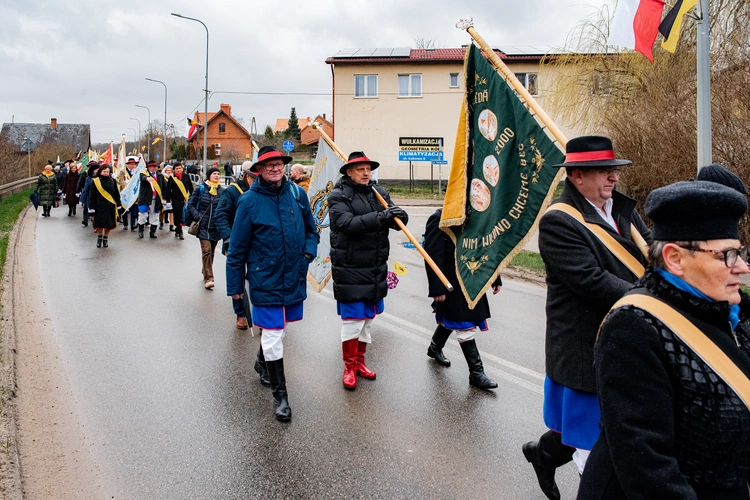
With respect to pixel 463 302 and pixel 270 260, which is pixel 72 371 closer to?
pixel 270 260

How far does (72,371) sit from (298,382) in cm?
215

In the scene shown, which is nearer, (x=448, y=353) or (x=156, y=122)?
(x=448, y=353)

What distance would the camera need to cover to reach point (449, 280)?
5.82m

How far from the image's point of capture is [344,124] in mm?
40281

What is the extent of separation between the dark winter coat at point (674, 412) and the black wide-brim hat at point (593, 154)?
4.21ft

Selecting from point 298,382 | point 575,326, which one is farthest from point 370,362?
point 575,326

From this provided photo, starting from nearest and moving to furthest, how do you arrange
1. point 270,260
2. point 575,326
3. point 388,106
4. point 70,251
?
point 575,326
point 270,260
point 70,251
point 388,106

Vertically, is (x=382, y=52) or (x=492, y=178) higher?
(x=382, y=52)

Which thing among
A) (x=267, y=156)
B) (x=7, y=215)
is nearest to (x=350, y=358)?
(x=267, y=156)

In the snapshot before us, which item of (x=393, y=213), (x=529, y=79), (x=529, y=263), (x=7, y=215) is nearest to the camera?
(x=393, y=213)

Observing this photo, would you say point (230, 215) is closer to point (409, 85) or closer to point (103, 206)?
point (103, 206)

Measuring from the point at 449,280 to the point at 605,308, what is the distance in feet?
9.56

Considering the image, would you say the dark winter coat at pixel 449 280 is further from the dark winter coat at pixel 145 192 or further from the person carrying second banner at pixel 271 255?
the dark winter coat at pixel 145 192

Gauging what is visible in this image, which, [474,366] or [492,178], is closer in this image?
[492,178]
